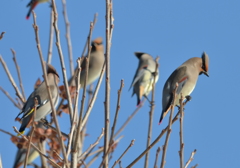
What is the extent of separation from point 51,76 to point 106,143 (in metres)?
2.77

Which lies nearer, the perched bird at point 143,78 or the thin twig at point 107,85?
the thin twig at point 107,85

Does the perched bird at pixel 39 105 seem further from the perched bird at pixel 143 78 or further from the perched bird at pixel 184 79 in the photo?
the perched bird at pixel 143 78

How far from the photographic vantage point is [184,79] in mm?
4645

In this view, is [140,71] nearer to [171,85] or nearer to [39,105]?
[39,105]

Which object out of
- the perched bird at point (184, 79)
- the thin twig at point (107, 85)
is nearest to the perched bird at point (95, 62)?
the perched bird at point (184, 79)

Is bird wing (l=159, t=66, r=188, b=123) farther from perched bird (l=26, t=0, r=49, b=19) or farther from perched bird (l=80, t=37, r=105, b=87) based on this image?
perched bird (l=26, t=0, r=49, b=19)

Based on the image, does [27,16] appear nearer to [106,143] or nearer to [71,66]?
[71,66]

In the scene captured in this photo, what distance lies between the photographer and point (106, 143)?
8.91 ft

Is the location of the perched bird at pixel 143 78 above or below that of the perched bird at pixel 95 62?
below

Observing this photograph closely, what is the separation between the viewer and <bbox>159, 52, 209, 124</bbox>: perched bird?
14.5ft

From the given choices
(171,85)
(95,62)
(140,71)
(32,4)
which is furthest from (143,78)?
(171,85)

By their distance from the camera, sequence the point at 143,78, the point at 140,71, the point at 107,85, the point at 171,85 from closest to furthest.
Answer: the point at 107,85 < the point at 171,85 < the point at 143,78 < the point at 140,71

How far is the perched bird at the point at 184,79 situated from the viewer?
14.5 ft

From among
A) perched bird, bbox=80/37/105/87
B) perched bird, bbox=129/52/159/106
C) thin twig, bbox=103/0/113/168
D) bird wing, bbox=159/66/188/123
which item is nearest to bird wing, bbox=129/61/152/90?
perched bird, bbox=129/52/159/106
